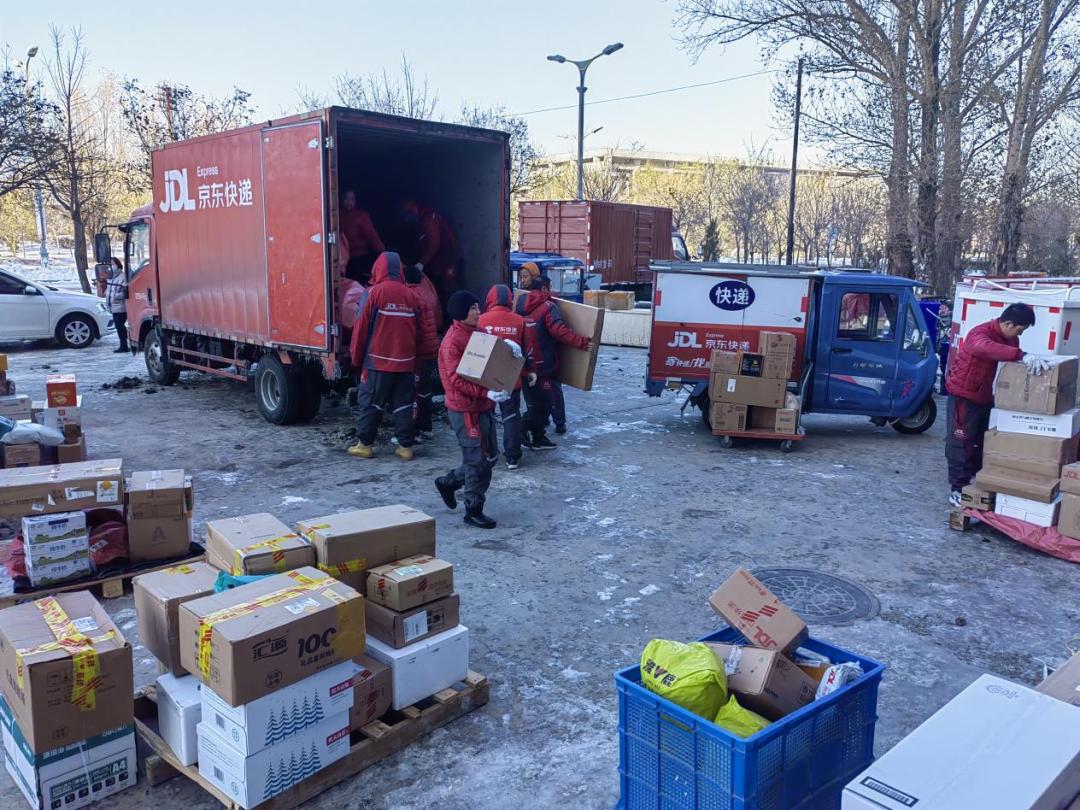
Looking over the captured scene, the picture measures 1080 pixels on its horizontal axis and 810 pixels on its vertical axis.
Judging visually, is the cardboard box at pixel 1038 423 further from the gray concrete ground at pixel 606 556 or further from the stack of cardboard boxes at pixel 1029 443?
the gray concrete ground at pixel 606 556

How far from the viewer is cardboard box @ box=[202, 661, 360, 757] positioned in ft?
10.0

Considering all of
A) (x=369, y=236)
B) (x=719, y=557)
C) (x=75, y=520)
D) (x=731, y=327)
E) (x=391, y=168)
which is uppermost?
(x=391, y=168)

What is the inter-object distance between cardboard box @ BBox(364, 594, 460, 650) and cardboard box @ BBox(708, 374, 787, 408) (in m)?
5.93

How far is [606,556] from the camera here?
19.7 feet

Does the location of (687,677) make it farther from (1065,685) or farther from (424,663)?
(424,663)

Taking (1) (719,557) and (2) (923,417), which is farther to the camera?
(2) (923,417)

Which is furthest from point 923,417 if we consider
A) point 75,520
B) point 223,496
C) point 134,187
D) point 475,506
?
point 134,187

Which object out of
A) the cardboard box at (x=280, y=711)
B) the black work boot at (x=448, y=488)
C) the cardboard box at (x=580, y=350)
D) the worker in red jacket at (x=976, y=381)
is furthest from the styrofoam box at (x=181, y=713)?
the worker in red jacket at (x=976, y=381)

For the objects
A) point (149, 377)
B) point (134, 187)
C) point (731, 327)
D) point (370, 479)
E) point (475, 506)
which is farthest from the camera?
point (134, 187)

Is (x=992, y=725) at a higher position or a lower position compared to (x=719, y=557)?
higher

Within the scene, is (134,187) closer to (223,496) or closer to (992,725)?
(223,496)

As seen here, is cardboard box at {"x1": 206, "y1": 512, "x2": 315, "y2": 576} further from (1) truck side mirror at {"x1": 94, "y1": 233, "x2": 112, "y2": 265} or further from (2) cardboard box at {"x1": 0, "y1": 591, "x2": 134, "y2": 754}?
(1) truck side mirror at {"x1": 94, "y1": 233, "x2": 112, "y2": 265}

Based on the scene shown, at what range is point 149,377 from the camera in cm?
1317

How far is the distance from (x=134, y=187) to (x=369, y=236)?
20838 mm
